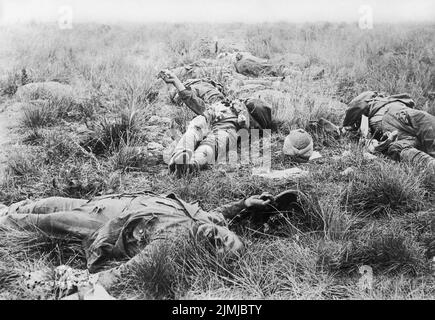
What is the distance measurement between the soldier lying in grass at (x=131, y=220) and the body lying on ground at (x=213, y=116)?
2.17 ft

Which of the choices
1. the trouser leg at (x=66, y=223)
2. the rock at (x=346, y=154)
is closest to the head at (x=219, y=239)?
the trouser leg at (x=66, y=223)

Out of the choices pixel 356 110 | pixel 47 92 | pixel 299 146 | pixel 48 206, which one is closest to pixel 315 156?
pixel 299 146

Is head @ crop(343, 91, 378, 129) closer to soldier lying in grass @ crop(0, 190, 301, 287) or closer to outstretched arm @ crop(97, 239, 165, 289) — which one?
soldier lying in grass @ crop(0, 190, 301, 287)

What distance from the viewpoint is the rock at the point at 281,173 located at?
329 centimetres

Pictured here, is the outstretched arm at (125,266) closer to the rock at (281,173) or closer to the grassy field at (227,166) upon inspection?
the grassy field at (227,166)

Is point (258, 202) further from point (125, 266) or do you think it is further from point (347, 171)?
point (125, 266)

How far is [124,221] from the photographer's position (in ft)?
8.66

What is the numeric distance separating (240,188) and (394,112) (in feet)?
4.09

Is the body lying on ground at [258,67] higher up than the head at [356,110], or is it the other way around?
the body lying on ground at [258,67]

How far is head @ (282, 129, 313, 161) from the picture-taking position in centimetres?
343

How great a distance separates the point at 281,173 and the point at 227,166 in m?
0.34

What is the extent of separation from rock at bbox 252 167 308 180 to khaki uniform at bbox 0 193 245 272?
451mm

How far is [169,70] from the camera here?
386cm

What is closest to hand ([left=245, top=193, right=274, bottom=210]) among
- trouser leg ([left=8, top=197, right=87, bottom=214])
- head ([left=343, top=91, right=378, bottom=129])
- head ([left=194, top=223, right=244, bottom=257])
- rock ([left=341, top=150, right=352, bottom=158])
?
head ([left=194, top=223, right=244, bottom=257])
